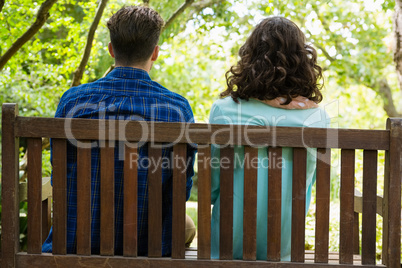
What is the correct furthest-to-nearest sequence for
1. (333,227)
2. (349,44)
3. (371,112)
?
(371,112)
(349,44)
(333,227)

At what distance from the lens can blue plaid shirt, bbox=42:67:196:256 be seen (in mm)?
2037

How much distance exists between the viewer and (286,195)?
2098 mm

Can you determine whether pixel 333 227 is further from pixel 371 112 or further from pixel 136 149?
pixel 371 112

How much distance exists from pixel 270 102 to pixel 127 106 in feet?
1.94

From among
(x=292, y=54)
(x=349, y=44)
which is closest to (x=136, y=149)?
(x=292, y=54)

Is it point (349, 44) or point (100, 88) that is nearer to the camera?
point (100, 88)

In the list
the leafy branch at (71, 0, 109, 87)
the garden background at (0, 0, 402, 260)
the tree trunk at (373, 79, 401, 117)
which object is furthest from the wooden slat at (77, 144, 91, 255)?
the tree trunk at (373, 79, 401, 117)

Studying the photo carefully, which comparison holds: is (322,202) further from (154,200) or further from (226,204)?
(154,200)

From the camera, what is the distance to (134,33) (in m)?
2.13

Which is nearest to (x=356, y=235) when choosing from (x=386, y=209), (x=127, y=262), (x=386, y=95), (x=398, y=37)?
(x=386, y=209)

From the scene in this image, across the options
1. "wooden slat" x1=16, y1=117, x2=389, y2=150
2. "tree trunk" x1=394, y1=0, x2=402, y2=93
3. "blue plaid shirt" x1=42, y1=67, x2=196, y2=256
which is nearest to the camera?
"wooden slat" x1=16, y1=117, x2=389, y2=150

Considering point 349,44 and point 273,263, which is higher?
point 349,44

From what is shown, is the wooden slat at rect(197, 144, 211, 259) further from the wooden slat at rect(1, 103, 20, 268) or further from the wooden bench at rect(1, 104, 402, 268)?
the wooden slat at rect(1, 103, 20, 268)

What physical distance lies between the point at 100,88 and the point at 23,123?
335 mm
